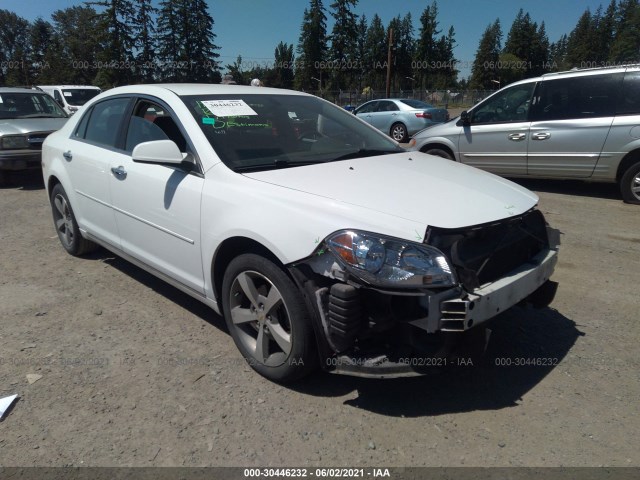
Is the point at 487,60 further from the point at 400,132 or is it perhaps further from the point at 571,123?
the point at 571,123

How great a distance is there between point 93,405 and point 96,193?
2029mm

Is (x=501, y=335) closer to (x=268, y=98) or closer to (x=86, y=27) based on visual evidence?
(x=268, y=98)

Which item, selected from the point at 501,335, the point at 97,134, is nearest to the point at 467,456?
the point at 501,335

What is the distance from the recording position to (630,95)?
21.2 feet

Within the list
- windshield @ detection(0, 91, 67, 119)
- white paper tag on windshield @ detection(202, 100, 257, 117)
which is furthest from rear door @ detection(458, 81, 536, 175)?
windshield @ detection(0, 91, 67, 119)

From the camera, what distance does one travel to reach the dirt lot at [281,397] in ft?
7.42

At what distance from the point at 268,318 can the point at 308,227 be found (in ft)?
2.09

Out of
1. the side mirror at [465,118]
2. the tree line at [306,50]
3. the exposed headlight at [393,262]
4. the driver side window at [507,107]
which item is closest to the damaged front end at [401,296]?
the exposed headlight at [393,262]

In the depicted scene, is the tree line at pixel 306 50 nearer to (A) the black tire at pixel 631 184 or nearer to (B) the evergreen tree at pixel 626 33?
(B) the evergreen tree at pixel 626 33

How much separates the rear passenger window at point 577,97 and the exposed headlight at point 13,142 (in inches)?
350

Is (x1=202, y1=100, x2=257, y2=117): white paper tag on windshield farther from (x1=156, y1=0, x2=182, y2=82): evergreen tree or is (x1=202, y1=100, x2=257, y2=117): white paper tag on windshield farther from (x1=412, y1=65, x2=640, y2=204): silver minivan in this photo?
(x1=156, y1=0, x2=182, y2=82): evergreen tree

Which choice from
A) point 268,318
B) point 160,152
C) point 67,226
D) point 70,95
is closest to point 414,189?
point 268,318

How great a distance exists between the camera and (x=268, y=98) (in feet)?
12.2

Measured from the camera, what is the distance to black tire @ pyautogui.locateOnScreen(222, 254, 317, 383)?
246 centimetres
